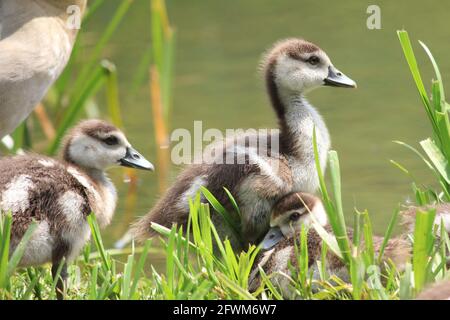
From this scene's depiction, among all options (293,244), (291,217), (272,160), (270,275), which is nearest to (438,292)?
(270,275)

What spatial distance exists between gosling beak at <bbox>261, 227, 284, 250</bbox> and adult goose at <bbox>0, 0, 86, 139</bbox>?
1.49 meters

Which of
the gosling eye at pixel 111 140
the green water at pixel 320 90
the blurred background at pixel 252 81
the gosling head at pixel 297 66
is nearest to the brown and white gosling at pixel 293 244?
the gosling head at pixel 297 66

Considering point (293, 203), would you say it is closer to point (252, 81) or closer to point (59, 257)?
point (59, 257)

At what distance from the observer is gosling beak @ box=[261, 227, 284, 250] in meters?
4.24

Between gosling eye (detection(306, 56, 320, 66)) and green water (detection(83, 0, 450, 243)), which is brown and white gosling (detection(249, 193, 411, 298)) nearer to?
gosling eye (detection(306, 56, 320, 66))

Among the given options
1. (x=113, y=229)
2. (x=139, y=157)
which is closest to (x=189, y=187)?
(x=139, y=157)

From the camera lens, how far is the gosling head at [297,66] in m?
4.82

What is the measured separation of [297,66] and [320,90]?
4746 millimetres

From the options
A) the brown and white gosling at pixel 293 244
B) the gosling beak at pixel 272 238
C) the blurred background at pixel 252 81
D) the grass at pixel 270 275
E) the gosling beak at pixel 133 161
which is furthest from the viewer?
the blurred background at pixel 252 81

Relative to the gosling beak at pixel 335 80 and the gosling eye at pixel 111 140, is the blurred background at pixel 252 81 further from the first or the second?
the gosling eye at pixel 111 140

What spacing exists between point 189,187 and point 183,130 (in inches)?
144

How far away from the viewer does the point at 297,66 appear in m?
4.81

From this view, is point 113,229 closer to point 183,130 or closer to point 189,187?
point 183,130

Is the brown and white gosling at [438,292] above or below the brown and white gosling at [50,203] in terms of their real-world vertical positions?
below
